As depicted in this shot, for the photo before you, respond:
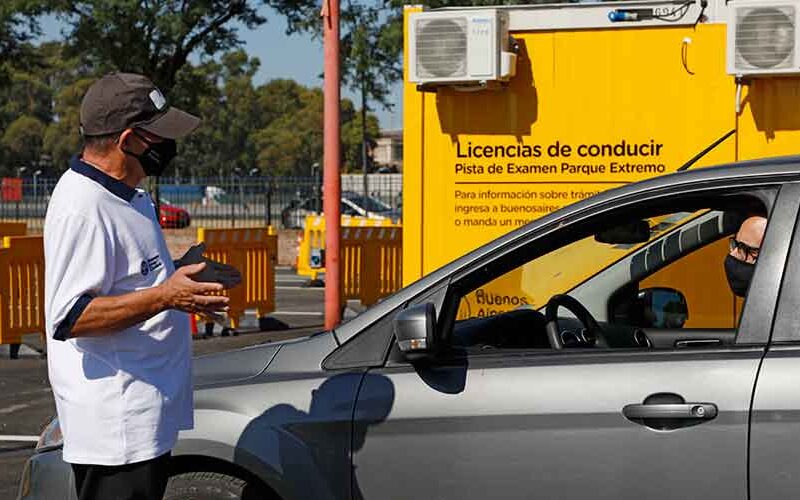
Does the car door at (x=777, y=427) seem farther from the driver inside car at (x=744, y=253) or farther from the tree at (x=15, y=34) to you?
the tree at (x=15, y=34)

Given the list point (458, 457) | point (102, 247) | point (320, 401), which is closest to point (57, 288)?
point (102, 247)

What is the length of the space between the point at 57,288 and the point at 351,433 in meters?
1.07

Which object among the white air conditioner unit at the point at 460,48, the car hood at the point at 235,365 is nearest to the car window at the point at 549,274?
the car hood at the point at 235,365

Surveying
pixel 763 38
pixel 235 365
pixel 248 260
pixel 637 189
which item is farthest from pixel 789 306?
pixel 248 260

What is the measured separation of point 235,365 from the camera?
4.65m

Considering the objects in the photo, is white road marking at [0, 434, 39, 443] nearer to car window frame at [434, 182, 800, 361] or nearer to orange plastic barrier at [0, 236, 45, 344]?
orange plastic barrier at [0, 236, 45, 344]

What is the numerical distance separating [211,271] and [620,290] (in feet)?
5.97

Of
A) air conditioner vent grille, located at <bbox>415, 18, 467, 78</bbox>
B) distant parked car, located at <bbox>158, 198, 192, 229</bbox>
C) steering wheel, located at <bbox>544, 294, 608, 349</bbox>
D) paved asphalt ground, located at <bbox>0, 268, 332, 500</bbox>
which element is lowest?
paved asphalt ground, located at <bbox>0, 268, 332, 500</bbox>

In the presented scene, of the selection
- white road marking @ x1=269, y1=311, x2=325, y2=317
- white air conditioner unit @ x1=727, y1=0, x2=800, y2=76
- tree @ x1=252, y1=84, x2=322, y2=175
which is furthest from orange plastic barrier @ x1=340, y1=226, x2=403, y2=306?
tree @ x1=252, y1=84, x2=322, y2=175

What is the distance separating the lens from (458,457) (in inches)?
166

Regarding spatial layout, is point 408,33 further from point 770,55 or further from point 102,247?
point 102,247

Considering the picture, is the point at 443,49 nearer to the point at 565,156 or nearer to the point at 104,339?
the point at 565,156

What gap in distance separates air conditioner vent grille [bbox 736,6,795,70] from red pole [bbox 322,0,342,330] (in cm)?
589

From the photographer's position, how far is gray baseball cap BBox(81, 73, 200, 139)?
3.81 meters
